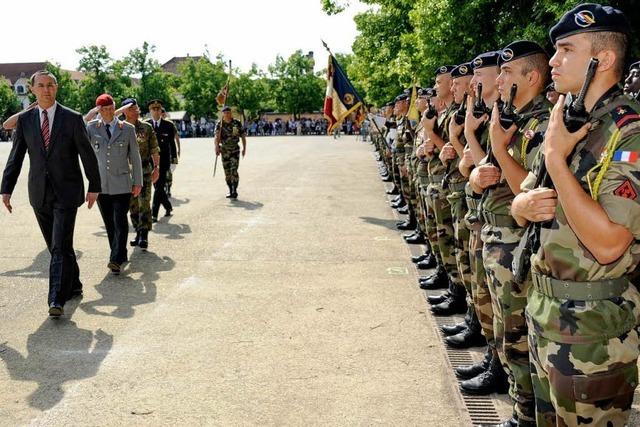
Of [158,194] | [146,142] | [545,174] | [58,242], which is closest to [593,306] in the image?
[545,174]

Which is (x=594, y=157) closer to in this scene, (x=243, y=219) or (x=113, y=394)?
(x=113, y=394)

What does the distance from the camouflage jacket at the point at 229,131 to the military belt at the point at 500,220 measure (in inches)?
414

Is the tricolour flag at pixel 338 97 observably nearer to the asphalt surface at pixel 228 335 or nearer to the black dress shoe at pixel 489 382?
the asphalt surface at pixel 228 335

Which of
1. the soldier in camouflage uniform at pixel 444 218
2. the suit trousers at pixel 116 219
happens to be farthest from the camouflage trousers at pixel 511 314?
the suit trousers at pixel 116 219

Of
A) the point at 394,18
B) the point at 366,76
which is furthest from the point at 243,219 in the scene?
the point at 366,76

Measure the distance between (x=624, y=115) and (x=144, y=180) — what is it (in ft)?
26.2

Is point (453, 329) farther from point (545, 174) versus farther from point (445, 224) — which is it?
point (545, 174)

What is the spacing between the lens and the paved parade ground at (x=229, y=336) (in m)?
4.03

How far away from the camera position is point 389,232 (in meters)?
10.1

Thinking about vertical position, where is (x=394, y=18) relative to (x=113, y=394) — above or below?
above

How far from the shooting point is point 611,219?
233 centimetres

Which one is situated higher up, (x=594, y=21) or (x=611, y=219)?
(x=594, y=21)

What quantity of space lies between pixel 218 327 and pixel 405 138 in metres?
5.46

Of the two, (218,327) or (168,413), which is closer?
(168,413)
